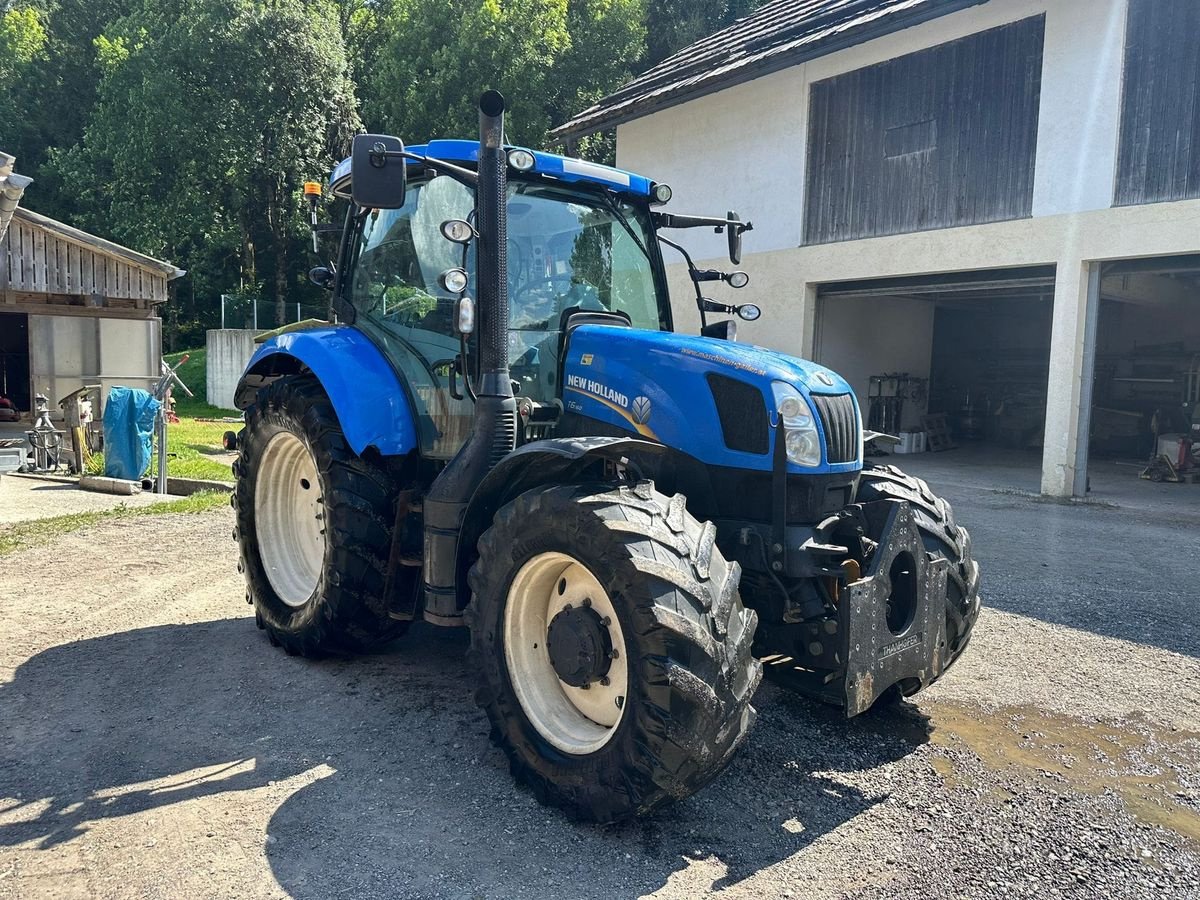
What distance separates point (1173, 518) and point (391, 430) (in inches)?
359

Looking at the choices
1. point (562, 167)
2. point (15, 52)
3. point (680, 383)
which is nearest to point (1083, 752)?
point (680, 383)

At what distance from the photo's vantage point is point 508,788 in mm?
3297

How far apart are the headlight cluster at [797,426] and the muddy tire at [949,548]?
0.49 metres

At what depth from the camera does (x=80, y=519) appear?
8.21 meters

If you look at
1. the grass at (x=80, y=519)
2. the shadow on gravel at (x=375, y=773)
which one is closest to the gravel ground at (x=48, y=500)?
the grass at (x=80, y=519)

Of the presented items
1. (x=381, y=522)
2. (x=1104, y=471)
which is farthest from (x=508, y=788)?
(x=1104, y=471)

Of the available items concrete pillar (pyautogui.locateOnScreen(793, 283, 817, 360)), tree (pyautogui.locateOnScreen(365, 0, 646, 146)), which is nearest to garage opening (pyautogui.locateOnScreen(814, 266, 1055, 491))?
concrete pillar (pyautogui.locateOnScreen(793, 283, 817, 360))

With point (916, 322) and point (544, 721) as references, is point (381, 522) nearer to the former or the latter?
point (544, 721)

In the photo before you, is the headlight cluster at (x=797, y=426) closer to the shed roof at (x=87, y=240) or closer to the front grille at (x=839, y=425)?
the front grille at (x=839, y=425)

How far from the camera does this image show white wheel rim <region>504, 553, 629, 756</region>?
317 centimetres

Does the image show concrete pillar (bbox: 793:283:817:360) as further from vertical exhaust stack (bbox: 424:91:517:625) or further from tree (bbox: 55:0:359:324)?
tree (bbox: 55:0:359:324)

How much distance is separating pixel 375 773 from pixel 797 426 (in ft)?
6.75

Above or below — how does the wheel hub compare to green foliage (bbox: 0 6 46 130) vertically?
below

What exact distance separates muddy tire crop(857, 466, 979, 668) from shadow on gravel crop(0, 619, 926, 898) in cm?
50
